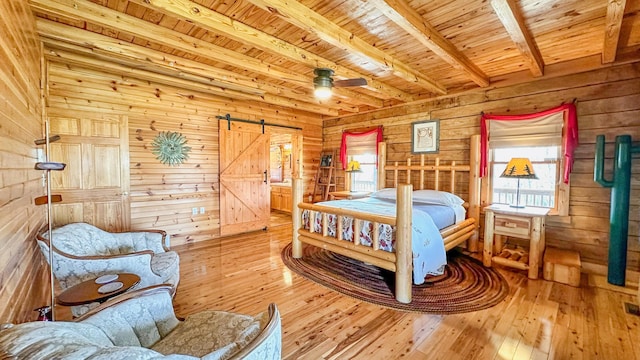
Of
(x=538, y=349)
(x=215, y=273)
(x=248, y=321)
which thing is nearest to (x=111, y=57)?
(x=215, y=273)

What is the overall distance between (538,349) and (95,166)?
5135 millimetres

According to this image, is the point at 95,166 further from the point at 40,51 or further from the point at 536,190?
the point at 536,190

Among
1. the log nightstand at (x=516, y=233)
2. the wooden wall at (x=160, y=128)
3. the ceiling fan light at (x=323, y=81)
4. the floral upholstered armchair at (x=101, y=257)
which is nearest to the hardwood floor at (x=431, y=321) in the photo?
the log nightstand at (x=516, y=233)

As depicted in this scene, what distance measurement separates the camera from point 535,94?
364 centimetres

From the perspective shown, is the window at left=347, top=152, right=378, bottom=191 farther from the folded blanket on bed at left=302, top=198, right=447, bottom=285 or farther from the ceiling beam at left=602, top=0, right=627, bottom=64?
the ceiling beam at left=602, top=0, right=627, bottom=64

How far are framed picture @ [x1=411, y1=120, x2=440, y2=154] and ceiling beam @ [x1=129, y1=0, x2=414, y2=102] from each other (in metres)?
1.89

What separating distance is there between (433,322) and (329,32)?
2.71 meters

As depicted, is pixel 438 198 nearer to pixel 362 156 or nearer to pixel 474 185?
pixel 474 185

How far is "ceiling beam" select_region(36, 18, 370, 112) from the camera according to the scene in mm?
2617

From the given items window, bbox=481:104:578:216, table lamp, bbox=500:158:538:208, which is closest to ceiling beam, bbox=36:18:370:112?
window, bbox=481:104:578:216

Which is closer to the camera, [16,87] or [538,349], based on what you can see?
[16,87]

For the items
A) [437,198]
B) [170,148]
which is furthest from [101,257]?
[437,198]

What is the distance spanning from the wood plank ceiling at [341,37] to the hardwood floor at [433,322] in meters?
2.48

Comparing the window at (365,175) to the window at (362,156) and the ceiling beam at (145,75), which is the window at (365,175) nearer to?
the window at (362,156)
